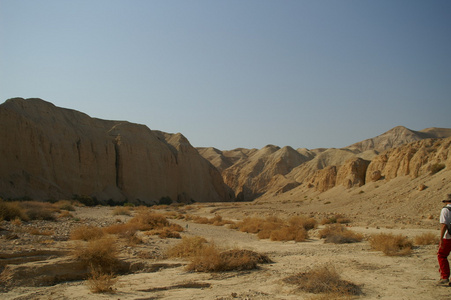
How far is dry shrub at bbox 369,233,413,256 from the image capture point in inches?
398

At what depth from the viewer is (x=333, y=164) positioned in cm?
7675

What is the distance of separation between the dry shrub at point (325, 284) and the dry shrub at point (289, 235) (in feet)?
25.2

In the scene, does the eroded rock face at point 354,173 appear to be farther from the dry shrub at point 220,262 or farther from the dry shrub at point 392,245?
the dry shrub at point 220,262

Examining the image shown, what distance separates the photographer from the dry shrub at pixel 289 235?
14929 millimetres

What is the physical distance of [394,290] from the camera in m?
6.78

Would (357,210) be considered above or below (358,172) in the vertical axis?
below

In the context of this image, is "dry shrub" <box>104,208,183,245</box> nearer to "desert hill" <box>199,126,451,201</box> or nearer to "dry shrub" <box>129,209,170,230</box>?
"dry shrub" <box>129,209,170,230</box>

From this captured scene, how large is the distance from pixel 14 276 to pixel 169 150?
200 ft

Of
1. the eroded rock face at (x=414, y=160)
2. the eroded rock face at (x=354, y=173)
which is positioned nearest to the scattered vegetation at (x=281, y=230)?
the eroded rock face at (x=414, y=160)

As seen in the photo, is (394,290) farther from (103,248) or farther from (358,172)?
(358,172)

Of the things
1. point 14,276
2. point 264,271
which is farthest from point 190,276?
point 14,276

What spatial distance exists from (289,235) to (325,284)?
8.64 m

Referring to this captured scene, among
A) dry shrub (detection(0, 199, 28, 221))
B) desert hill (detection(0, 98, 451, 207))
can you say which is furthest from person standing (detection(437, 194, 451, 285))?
desert hill (detection(0, 98, 451, 207))

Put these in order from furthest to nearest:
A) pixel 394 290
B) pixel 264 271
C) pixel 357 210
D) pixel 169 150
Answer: pixel 169 150 < pixel 357 210 < pixel 264 271 < pixel 394 290
